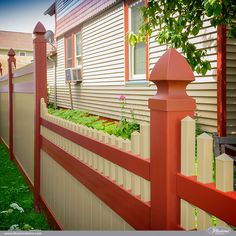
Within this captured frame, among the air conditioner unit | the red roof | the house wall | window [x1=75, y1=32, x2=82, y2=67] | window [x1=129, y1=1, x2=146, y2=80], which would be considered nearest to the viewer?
the house wall

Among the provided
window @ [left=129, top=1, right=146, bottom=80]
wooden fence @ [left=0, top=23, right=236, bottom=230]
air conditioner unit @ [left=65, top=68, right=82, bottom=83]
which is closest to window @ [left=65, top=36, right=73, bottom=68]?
air conditioner unit @ [left=65, top=68, right=82, bottom=83]

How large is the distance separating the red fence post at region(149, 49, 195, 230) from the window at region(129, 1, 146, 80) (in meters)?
6.50

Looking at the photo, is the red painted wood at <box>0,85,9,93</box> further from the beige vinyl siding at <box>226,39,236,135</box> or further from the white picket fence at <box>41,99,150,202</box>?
the white picket fence at <box>41,99,150,202</box>

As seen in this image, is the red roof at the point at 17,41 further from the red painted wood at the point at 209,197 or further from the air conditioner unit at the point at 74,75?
the red painted wood at the point at 209,197

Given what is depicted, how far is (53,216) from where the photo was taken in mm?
3635

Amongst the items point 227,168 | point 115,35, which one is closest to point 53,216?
point 227,168

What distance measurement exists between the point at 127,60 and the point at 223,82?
3.51 meters

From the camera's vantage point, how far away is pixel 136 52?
859 cm

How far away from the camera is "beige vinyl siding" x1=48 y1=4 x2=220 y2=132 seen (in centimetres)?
599

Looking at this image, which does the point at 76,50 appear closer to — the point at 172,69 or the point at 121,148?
the point at 121,148

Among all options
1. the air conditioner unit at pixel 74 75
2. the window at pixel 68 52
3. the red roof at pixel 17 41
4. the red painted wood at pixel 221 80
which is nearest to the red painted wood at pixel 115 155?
the red painted wood at pixel 221 80

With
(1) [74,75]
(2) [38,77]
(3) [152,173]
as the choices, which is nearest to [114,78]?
(1) [74,75]

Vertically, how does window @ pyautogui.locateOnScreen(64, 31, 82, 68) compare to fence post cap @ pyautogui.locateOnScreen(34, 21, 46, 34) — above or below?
above

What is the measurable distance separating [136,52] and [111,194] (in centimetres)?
668
